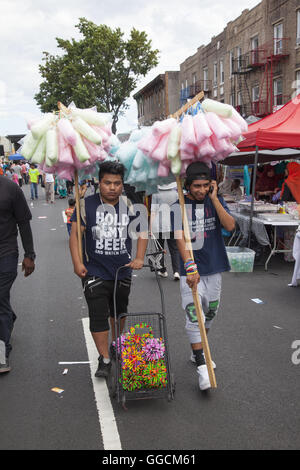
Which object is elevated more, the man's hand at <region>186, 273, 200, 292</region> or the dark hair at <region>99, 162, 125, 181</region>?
the dark hair at <region>99, 162, 125, 181</region>

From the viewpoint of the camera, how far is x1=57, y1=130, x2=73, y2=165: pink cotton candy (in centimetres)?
341

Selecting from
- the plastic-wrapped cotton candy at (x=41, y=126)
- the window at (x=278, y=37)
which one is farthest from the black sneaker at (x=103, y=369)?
the window at (x=278, y=37)

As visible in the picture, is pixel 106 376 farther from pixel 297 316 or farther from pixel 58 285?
pixel 58 285

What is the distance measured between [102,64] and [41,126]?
32.2 meters

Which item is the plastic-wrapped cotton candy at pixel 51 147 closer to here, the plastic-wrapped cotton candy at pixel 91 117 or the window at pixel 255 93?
the plastic-wrapped cotton candy at pixel 91 117

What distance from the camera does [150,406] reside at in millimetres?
3502

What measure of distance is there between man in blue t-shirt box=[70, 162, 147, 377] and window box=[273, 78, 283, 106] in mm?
23670

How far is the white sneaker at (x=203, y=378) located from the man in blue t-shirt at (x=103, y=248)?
2.82 feet

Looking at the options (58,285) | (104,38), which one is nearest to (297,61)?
(104,38)

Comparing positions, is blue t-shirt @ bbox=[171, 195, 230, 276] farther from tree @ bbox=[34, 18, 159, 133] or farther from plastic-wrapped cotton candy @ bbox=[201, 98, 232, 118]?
tree @ bbox=[34, 18, 159, 133]

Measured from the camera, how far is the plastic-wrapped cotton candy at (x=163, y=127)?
326 cm

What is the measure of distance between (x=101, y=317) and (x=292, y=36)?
2371 cm

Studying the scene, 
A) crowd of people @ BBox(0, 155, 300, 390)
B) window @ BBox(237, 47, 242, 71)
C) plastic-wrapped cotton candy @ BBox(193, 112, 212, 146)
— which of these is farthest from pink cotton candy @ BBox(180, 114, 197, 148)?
window @ BBox(237, 47, 242, 71)

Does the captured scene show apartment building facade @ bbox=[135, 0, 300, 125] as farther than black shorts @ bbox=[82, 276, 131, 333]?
Yes
